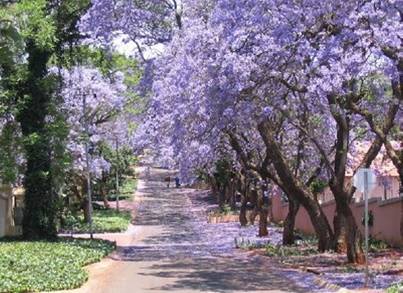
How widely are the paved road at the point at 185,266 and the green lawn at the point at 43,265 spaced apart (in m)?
0.50

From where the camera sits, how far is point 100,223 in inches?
1762

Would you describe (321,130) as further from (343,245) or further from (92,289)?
(92,289)

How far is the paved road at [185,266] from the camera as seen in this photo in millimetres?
18047

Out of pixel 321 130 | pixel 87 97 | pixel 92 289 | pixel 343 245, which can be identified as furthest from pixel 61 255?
pixel 87 97

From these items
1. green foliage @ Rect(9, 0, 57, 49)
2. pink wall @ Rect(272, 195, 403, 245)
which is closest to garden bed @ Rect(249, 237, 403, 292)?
pink wall @ Rect(272, 195, 403, 245)

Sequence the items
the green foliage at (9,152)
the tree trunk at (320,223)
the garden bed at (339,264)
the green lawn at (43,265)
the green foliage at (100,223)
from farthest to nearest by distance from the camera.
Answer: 1. the green foliage at (100,223)
2. the tree trunk at (320,223)
3. the green foliage at (9,152)
4. the garden bed at (339,264)
5. the green lawn at (43,265)

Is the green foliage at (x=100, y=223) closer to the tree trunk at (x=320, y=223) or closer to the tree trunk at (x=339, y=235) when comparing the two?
the tree trunk at (x=320, y=223)

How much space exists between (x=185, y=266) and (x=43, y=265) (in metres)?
6.29

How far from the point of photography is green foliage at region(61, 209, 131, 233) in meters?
41.9

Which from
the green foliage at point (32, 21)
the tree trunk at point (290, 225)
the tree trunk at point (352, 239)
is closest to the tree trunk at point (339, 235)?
the tree trunk at point (352, 239)

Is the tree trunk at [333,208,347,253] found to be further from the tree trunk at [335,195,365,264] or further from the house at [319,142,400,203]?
the house at [319,142,400,203]

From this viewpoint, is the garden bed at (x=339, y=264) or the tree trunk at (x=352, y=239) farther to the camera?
the tree trunk at (x=352, y=239)

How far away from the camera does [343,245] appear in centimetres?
2517

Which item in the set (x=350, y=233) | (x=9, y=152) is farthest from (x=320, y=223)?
(x=9, y=152)
